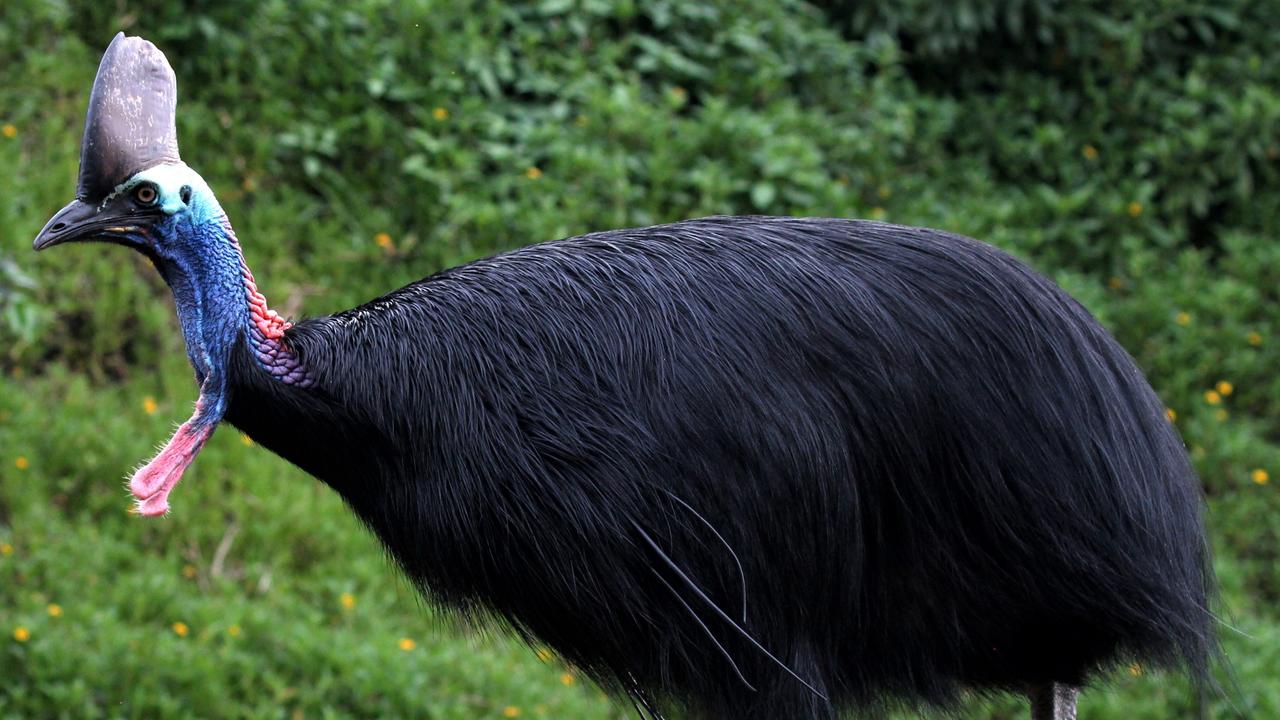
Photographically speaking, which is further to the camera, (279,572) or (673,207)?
(673,207)

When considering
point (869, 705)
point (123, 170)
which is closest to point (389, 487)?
point (123, 170)

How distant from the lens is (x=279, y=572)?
4.39m

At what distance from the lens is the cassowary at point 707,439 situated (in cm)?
229

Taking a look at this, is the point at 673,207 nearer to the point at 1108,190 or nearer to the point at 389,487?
the point at 1108,190

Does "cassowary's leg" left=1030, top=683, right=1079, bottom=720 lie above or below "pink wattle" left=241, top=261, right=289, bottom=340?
below

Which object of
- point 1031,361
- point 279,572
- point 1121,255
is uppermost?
point 1031,361

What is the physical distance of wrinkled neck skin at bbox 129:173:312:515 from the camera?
91.2 inches

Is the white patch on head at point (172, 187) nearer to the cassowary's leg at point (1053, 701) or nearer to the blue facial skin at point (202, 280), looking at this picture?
the blue facial skin at point (202, 280)

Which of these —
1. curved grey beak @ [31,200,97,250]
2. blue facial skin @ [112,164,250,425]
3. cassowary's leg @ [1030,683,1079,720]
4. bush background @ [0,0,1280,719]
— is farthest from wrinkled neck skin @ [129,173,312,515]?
bush background @ [0,0,1280,719]

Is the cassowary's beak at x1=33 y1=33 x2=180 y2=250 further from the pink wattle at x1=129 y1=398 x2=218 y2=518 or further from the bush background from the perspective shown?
the bush background

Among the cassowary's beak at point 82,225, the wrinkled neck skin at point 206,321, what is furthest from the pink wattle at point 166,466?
the cassowary's beak at point 82,225

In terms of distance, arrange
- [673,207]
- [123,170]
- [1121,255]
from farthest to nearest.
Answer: [1121,255], [673,207], [123,170]

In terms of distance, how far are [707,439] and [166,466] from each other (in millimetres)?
822

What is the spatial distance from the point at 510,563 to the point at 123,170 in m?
0.81
